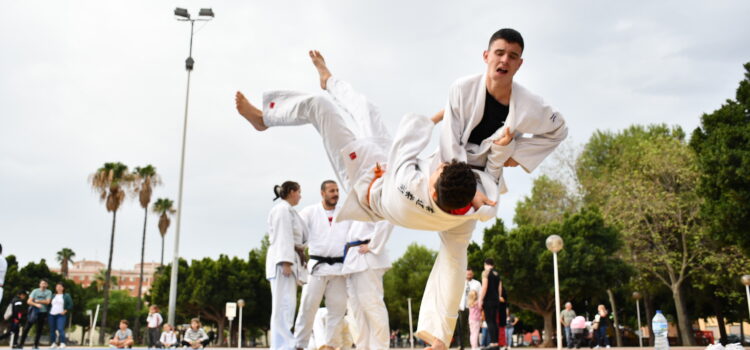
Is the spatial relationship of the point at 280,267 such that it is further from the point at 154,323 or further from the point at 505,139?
the point at 154,323

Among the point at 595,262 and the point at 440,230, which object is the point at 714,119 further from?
the point at 440,230

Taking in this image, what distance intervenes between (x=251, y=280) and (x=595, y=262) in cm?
2591

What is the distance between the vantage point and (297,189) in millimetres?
7492

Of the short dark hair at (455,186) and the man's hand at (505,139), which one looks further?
the man's hand at (505,139)

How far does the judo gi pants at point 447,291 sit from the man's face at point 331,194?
3.01m

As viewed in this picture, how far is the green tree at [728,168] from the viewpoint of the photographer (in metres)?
21.7

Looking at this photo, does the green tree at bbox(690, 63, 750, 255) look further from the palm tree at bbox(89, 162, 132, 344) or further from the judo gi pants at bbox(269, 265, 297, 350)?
the palm tree at bbox(89, 162, 132, 344)

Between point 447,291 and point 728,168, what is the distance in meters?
21.6

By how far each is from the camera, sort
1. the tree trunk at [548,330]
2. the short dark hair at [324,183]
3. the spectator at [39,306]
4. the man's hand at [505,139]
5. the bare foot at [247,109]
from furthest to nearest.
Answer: the tree trunk at [548,330], the spectator at [39,306], the short dark hair at [324,183], the bare foot at [247,109], the man's hand at [505,139]

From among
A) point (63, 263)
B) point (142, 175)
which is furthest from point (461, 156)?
point (63, 263)

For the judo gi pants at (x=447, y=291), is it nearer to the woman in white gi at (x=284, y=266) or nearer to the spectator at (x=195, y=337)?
the woman in white gi at (x=284, y=266)

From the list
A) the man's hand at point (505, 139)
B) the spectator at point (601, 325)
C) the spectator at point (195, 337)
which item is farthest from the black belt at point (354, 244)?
the spectator at point (601, 325)

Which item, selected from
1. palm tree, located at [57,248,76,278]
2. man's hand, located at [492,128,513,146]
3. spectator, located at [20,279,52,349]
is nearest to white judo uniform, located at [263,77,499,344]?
man's hand, located at [492,128,513,146]

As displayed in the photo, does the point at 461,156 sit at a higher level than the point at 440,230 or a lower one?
higher
